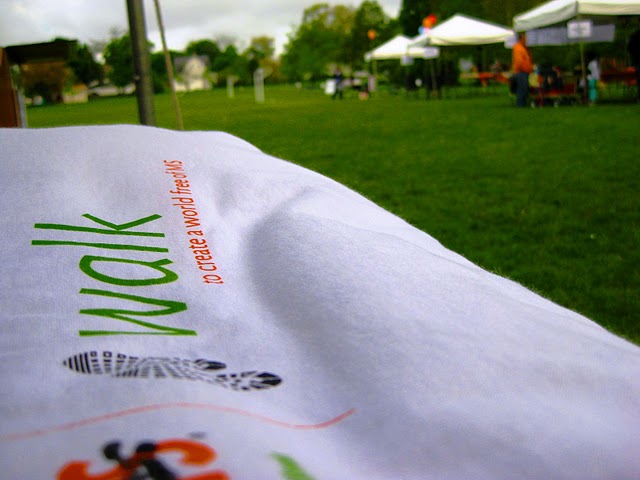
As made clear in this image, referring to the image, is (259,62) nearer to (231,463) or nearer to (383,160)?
(383,160)

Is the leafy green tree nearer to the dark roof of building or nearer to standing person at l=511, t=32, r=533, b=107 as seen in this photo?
standing person at l=511, t=32, r=533, b=107

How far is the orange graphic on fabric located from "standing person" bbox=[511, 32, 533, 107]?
1303 cm

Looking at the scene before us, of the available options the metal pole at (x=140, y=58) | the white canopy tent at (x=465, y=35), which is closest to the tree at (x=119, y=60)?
the white canopy tent at (x=465, y=35)

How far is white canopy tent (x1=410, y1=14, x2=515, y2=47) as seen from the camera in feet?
56.2

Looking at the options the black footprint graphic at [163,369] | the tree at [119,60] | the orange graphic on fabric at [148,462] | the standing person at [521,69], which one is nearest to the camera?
the orange graphic on fabric at [148,462]

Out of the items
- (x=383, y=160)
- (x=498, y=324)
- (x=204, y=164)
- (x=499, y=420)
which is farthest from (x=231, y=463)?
(x=383, y=160)

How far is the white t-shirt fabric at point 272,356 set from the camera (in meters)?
0.77

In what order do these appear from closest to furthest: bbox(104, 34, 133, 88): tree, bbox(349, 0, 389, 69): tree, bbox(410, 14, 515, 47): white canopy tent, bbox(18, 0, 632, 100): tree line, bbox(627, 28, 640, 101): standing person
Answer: bbox(627, 28, 640, 101): standing person < bbox(410, 14, 515, 47): white canopy tent < bbox(104, 34, 133, 88): tree < bbox(18, 0, 632, 100): tree line < bbox(349, 0, 389, 69): tree

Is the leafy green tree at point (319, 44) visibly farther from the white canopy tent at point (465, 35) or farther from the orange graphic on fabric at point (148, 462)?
the orange graphic on fabric at point (148, 462)

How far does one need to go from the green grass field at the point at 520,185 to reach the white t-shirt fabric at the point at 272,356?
1.51 metres

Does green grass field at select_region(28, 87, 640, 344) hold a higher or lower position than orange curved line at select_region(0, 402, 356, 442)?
lower

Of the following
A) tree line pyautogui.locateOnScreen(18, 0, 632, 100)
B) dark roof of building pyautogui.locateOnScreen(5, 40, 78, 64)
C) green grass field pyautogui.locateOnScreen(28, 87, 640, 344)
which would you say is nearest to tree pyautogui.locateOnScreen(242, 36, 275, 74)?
tree line pyautogui.locateOnScreen(18, 0, 632, 100)

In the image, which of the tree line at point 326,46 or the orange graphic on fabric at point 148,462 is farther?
the tree line at point 326,46

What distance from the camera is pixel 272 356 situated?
1.02 metres
